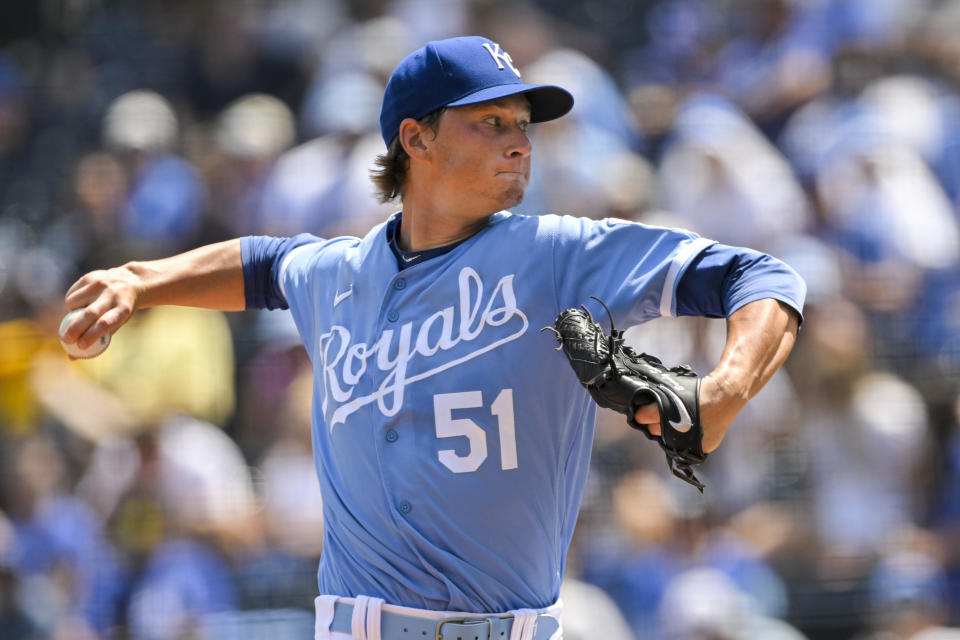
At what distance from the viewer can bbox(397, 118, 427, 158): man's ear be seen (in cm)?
292

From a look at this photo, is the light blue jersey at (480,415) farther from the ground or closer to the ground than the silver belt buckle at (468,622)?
farther from the ground

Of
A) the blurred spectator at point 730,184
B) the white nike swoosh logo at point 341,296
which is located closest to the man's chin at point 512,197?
the white nike swoosh logo at point 341,296

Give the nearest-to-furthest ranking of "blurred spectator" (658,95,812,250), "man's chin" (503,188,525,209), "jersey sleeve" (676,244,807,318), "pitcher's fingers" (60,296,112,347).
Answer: "jersey sleeve" (676,244,807,318) → "pitcher's fingers" (60,296,112,347) → "man's chin" (503,188,525,209) → "blurred spectator" (658,95,812,250)

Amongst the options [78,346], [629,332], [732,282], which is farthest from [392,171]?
[629,332]

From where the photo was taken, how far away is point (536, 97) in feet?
9.73

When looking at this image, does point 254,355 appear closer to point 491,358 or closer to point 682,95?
point 682,95

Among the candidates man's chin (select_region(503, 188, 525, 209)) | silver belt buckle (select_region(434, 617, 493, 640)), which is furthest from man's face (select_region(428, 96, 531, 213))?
silver belt buckle (select_region(434, 617, 493, 640))

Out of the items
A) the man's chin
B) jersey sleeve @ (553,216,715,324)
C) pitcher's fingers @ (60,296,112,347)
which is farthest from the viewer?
the man's chin

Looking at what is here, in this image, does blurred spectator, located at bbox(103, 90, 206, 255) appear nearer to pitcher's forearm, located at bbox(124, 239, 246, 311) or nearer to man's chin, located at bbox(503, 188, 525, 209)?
pitcher's forearm, located at bbox(124, 239, 246, 311)

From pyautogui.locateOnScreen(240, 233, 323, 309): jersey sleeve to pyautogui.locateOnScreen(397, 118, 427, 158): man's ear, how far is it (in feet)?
1.33

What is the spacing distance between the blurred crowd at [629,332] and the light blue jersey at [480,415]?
258 centimetres

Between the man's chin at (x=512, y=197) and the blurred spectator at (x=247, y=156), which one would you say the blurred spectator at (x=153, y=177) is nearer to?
the blurred spectator at (x=247, y=156)

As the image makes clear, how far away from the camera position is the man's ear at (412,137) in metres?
2.92

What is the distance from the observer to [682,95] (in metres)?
7.22
